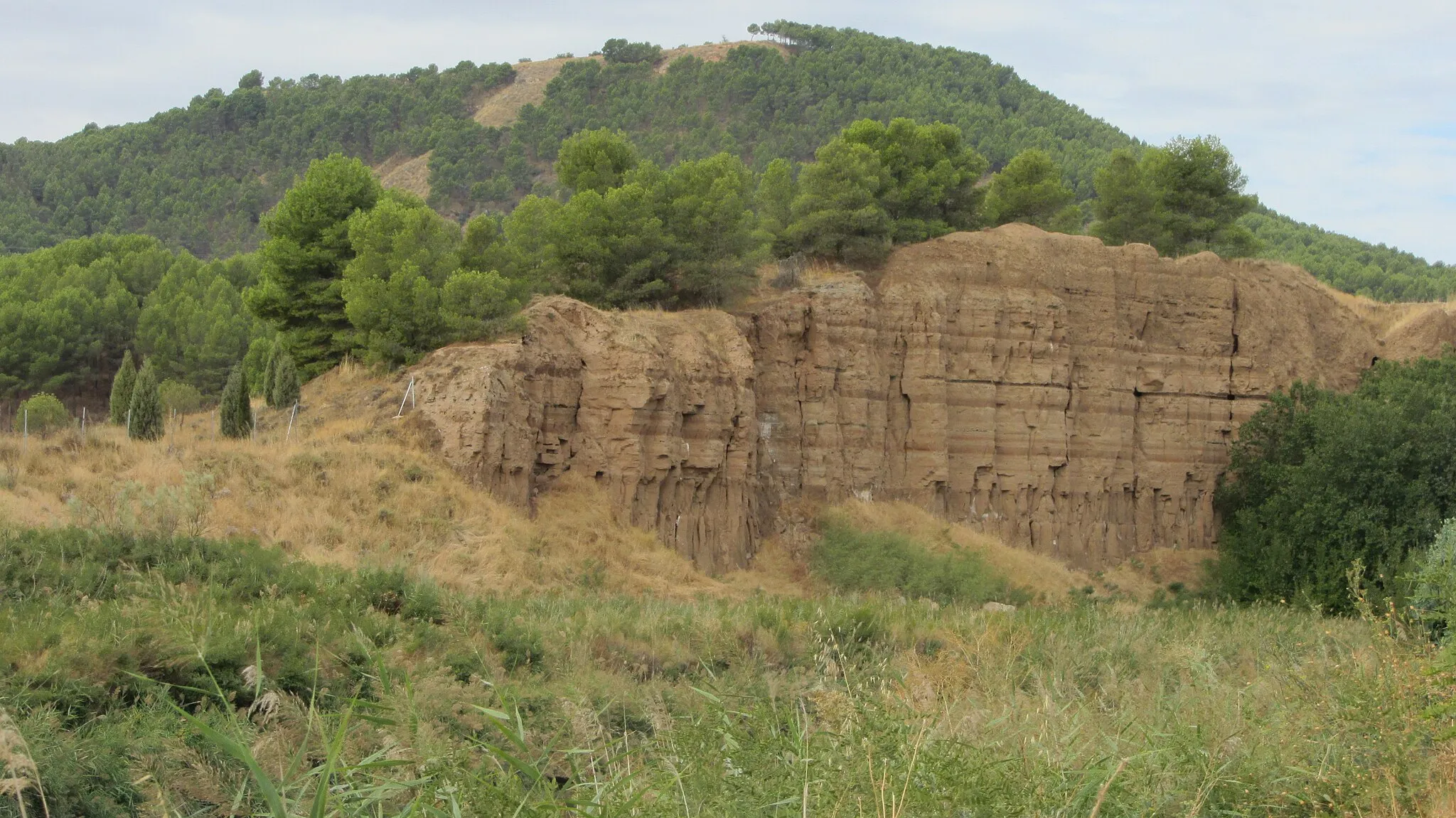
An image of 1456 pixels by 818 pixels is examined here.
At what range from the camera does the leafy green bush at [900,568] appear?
3186 cm

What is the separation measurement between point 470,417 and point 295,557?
7.00m

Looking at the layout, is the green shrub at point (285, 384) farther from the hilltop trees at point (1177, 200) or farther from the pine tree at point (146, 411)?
the hilltop trees at point (1177, 200)

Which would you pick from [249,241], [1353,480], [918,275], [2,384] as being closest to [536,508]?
[918,275]

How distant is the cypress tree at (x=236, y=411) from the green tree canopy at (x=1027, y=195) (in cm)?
2643

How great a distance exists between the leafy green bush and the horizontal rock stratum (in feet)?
5.92

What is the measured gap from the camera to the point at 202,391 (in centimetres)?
4653

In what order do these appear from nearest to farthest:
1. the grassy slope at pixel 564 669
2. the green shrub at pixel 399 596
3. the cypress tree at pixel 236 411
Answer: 1. the grassy slope at pixel 564 669
2. the green shrub at pixel 399 596
3. the cypress tree at pixel 236 411

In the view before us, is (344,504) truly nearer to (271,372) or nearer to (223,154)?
(271,372)

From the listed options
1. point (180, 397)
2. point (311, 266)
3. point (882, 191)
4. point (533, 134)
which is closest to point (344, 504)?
point (311, 266)

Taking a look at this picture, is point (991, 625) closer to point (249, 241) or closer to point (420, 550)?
point (420, 550)

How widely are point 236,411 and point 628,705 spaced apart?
18500 mm

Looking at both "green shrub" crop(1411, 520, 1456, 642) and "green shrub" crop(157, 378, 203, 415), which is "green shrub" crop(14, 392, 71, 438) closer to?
"green shrub" crop(157, 378, 203, 415)

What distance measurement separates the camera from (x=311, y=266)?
114ft

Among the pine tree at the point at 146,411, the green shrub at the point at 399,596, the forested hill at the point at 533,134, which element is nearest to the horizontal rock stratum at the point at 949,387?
the pine tree at the point at 146,411
